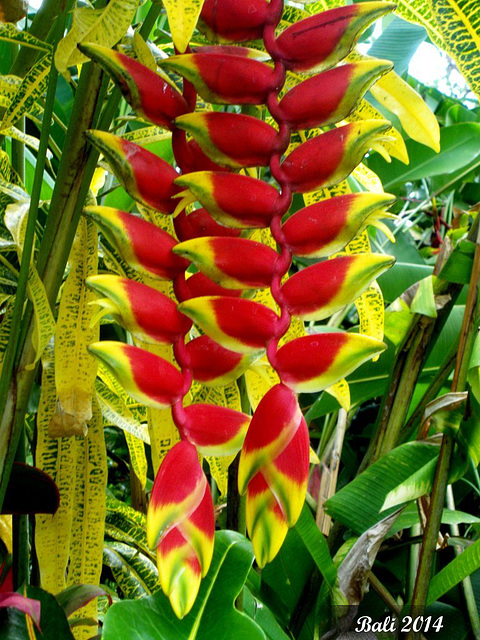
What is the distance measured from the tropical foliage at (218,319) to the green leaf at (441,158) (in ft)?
1.58

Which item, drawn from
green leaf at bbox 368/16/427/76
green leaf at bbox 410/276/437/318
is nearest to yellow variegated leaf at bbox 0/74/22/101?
green leaf at bbox 410/276/437/318

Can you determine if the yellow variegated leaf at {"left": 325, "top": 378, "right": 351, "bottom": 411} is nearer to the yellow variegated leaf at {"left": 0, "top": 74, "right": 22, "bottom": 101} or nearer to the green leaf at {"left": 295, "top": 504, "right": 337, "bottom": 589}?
the green leaf at {"left": 295, "top": 504, "right": 337, "bottom": 589}

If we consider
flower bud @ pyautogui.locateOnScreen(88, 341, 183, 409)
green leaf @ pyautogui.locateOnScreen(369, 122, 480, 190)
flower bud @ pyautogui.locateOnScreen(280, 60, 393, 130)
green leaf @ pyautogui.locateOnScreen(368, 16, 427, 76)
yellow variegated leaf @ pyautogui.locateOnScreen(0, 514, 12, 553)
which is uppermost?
green leaf @ pyautogui.locateOnScreen(368, 16, 427, 76)

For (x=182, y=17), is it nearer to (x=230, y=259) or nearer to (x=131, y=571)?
(x=230, y=259)

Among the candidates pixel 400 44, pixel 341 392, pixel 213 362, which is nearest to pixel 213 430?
pixel 213 362

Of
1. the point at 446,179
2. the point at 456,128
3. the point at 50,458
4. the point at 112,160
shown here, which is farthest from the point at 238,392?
the point at 446,179

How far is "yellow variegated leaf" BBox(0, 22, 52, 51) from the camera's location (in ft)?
1.53

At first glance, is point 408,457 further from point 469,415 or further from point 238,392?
point 238,392

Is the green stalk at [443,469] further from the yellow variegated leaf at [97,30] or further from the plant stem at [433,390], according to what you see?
the yellow variegated leaf at [97,30]

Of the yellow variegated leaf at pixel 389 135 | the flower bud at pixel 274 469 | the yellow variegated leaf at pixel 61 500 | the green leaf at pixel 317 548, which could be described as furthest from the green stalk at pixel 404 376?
the flower bud at pixel 274 469

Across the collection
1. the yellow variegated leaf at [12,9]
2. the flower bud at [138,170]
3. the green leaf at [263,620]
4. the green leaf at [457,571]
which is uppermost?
the yellow variegated leaf at [12,9]

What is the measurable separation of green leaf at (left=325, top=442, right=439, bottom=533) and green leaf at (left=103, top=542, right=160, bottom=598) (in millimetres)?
189

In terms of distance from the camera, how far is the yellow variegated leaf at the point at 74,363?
0.43 m

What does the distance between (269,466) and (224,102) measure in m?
0.17
